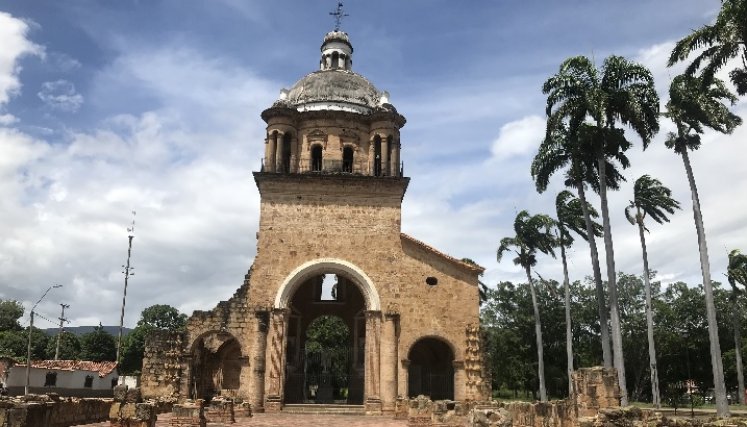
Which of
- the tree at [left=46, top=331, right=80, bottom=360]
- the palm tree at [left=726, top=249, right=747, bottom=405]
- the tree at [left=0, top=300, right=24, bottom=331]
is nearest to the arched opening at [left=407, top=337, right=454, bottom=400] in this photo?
the palm tree at [left=726, top=249, right=747, bottom=405]

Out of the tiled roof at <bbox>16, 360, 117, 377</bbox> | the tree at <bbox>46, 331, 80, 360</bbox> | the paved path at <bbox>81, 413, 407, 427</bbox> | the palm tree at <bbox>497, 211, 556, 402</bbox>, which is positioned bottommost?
the paved path at <bbox>81, 413, 407, 427</bbox>

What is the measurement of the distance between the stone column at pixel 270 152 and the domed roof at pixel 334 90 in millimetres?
2275

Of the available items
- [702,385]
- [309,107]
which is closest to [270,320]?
[309,107]

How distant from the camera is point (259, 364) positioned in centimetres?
2347

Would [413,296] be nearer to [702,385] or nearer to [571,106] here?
[571,106]

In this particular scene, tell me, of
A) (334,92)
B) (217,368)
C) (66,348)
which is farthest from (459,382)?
(66,348)

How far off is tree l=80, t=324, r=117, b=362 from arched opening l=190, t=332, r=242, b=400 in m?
36.9

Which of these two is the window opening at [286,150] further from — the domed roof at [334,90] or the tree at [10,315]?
the tree at [10,315]

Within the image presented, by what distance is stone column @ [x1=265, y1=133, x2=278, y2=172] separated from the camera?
2650cm

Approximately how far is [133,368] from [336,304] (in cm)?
3671

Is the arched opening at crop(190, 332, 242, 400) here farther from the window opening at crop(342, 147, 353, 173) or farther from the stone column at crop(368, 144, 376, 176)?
the stone column at crop(368, 144, 376, 176)

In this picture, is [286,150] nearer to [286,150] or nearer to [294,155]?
[286,150]

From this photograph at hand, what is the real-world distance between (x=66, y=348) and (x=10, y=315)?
10711 millimetres

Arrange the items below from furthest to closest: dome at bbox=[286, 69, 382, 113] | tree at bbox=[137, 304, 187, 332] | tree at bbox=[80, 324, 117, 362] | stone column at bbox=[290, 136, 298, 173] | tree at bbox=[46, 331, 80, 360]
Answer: tree at bbox=[137, 304, 187, 332], tree at bbox=[80, 324, 117, 362], tree at bbox=[46, 331, 80, 360], dome at bbox=[286, 69, 382, 113], stone column at bbox=[290, 136, 298, 173]
